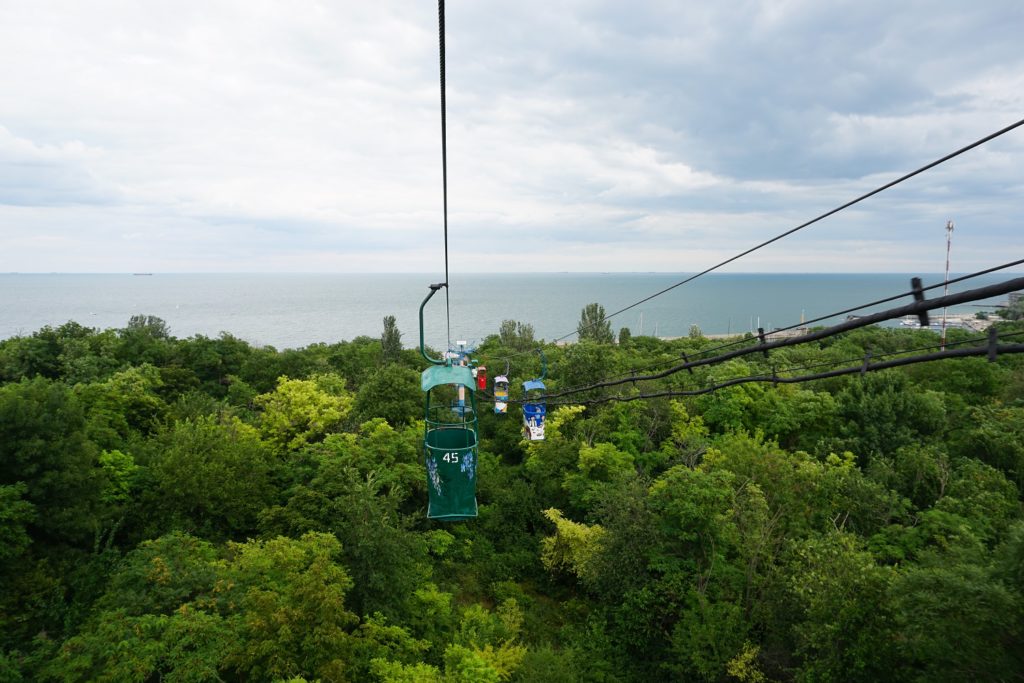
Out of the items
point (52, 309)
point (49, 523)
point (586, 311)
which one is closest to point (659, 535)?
point (49, 523)

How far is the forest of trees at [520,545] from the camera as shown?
10.1m

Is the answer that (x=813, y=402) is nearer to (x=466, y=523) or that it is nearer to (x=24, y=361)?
(x=466, y=523)

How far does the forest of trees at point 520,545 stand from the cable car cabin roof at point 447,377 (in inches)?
197

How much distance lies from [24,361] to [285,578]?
36.0 meters

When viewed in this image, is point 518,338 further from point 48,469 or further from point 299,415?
point 48,469

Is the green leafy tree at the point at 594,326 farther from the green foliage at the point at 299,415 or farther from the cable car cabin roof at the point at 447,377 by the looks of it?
the cable car cabin roof at the point at 447,377

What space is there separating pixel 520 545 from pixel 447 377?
13964 millimetres

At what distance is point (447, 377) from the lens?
9055 mm

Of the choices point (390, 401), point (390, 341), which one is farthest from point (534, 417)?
point (390, 341)

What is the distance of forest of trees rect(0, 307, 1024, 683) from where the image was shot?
33.3ft

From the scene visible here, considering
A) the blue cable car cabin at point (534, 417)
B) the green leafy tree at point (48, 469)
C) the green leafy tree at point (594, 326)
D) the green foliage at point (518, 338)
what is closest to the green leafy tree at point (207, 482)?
the green leafy tree at point (48, 469)

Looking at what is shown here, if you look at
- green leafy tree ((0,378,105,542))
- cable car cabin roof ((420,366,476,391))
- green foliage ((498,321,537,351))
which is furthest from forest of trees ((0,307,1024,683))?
green foliage ((498,321,537,351))

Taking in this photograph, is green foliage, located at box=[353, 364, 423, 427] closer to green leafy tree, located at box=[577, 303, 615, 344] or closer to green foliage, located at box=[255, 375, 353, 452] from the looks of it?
green foliage, located at box=[255, 375, 353, 452]

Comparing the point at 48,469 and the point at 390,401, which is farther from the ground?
the point at 390,401
